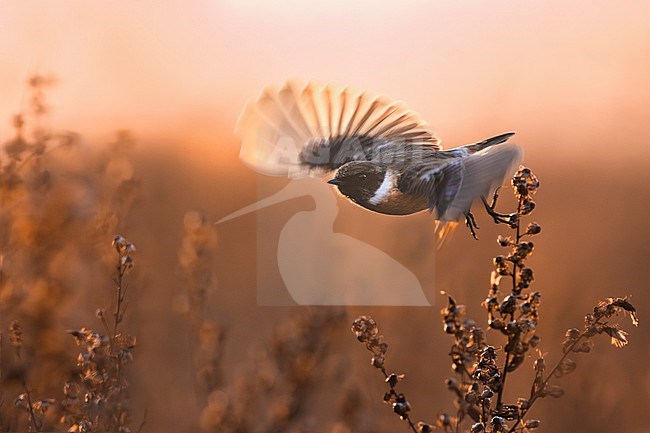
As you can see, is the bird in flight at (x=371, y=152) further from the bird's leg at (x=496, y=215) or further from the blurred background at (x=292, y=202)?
the blurred background at (x=292, y=202)

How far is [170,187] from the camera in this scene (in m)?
1.24

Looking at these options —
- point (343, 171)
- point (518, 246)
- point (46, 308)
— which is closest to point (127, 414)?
point (46, 308)

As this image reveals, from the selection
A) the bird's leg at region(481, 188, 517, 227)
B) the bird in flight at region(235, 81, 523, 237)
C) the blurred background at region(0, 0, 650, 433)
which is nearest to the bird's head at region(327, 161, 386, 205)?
the bird in flight at region(235, 81, 523, 237)

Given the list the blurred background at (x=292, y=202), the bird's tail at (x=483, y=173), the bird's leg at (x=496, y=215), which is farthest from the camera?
the blurred background at (x=292, y=202)

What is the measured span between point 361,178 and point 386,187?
0.03 m

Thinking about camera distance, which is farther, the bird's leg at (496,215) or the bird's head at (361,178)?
the bird's head at (361,178)

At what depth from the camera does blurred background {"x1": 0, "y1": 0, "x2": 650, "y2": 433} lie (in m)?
1.02

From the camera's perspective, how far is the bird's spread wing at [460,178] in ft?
2.31

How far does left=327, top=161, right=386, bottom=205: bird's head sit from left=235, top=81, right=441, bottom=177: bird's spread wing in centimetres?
4

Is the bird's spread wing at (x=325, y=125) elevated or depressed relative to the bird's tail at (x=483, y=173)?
elevated

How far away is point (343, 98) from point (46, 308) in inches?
20.8

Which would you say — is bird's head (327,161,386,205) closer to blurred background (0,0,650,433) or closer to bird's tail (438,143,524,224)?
bird's tail (438,143,524,224)

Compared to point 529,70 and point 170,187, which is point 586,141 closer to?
point 529,70

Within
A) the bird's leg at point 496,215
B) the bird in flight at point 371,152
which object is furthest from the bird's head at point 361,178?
the bird's leg at point 496,215
